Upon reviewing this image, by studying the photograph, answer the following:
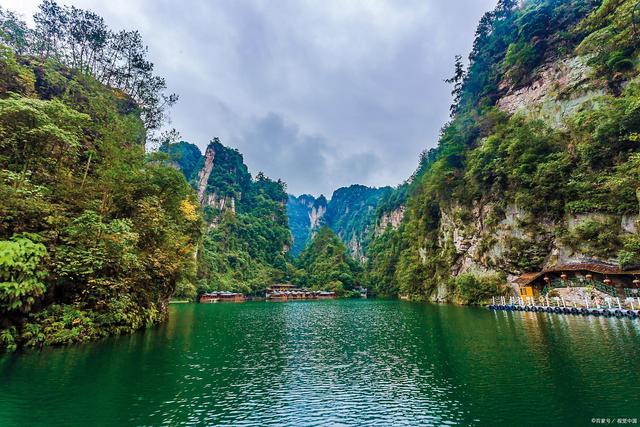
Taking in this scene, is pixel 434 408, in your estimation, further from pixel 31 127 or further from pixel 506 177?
pixel 506 177

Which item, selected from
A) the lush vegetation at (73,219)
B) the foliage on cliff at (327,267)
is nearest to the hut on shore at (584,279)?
the lush vegetation at (73,219)

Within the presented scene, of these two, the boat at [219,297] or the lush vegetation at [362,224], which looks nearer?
the boat at [219,297]

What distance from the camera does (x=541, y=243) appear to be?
2967 cm

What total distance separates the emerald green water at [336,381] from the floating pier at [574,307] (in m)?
4.43

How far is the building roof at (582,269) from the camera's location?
71.1 ft

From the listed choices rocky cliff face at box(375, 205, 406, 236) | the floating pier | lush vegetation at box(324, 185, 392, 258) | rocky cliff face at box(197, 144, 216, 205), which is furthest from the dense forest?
rocky cliff face at box(197, 144, 216, 205)

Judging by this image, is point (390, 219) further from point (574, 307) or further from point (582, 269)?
point (574, 307)

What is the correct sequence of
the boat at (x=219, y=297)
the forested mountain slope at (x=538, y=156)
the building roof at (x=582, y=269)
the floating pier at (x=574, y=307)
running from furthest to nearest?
the boat at (x=219, y=297), the forested mountain slope at (x=538, y=156), the building roof at (x=582, y=269), the floating pier at (x=574, y=307)

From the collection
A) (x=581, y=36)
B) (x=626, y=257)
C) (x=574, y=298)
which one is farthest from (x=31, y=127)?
(x=581, y=36)

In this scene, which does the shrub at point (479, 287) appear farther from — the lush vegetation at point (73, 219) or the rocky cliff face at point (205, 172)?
the rocky cliff face at point (205, 172)

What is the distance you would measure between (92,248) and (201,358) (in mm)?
7189

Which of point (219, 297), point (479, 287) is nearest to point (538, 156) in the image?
point (479, 287)

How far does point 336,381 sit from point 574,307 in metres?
22.4

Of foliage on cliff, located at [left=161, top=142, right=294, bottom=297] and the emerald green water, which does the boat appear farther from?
the emerald green water
